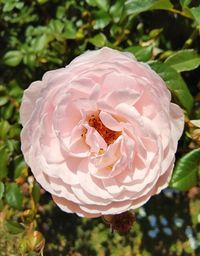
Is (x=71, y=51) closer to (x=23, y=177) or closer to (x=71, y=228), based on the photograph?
(x=23, y=177)

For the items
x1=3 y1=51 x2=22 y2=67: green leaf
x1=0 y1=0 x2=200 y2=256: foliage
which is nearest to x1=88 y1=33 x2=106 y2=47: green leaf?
x1=0 y1=0 x2=200 y2=256: foliage

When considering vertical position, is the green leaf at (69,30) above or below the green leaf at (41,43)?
above

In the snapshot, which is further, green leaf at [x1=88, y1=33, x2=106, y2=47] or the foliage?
green leaf at [x1=88, y1=33, x2=106, y2=47]

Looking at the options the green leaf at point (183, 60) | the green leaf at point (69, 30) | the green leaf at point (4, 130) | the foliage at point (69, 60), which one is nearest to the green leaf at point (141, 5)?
the foliage at point (69, 60)

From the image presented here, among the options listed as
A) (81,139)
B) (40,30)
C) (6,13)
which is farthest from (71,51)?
(81,139)

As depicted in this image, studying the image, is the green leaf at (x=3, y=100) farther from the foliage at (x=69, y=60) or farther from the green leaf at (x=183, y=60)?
the green leaf at (x=183, y=60)

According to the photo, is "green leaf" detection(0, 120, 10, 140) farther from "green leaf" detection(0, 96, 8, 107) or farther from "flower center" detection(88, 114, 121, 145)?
"flower center" detection(88, 114, 121, 145)

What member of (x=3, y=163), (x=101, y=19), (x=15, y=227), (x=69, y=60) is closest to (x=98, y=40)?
(x=101, y=19)
